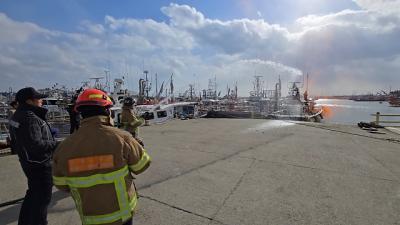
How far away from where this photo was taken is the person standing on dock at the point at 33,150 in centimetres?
314

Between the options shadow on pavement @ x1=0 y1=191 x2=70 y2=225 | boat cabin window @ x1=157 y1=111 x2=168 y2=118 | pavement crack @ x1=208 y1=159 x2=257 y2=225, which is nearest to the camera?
shadow on pavement @ x1=0 y1=191 x2=70 y2=225

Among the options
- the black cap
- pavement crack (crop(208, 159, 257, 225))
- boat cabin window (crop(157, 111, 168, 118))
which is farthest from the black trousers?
boat cabin window (crop(157, 111, 168, 118))

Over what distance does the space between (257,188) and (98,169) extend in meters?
3.67

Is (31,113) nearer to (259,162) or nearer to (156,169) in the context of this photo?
(156,169)

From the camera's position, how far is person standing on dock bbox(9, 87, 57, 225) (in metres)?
3.14

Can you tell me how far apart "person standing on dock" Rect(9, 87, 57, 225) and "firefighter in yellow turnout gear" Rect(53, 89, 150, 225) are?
1194 millimetres

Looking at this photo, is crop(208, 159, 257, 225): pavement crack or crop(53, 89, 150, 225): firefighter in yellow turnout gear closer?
crop(53, 89, 150, 225): firefighter in yellow turnout gear

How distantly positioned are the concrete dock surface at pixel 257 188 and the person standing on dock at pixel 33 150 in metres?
0.59

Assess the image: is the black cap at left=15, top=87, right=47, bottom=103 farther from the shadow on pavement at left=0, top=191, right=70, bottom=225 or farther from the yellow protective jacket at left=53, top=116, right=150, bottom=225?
the shadow on pavement at left=0, top=191, right=70, bottom=225

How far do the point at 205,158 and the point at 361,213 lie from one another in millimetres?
4098

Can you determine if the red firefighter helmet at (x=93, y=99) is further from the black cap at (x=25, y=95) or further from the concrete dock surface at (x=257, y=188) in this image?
the concrete dock surface at (x=257, y=188)

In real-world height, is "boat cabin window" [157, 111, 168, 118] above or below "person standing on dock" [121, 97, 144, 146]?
below

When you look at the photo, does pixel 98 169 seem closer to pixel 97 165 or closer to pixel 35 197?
pixel 97 165

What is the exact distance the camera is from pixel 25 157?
3.16 metres
